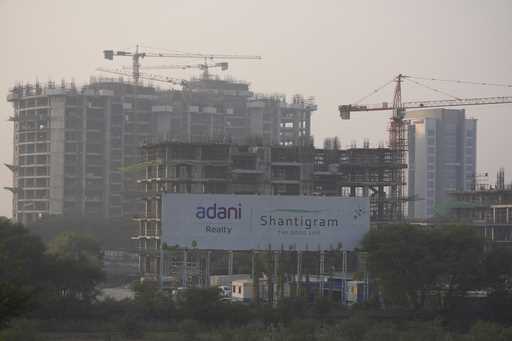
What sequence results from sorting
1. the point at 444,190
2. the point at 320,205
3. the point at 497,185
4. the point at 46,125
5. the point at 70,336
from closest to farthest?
1. the point at 70,336
2. the point at 320,205
3. the point at 497,185
4. the point at 46,125
5. the point at 444,190

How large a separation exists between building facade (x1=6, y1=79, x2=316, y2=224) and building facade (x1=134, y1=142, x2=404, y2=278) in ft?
109

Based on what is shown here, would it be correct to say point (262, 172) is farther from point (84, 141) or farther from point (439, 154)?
point (439, 154)

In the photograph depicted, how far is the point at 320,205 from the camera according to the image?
53938 mm

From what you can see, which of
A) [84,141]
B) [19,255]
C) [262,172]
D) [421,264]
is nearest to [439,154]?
[84,141]

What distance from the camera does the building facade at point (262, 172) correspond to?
2881 inches

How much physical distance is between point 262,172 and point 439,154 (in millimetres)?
61899

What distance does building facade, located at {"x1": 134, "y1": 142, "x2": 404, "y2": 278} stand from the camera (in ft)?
240

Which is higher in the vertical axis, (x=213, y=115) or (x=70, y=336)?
(x=213, y=115)

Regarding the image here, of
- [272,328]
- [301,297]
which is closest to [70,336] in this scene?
[272,328]

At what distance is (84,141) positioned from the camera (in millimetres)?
112500

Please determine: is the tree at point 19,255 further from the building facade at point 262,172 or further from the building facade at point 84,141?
the building facade at point 84,141

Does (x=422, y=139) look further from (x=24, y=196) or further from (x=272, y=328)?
(x=272, y=328)

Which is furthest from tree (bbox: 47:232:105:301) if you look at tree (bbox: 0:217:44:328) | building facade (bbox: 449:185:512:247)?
building facade (bbox: 449:185:512:247)

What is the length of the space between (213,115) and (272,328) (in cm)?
7794
